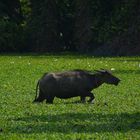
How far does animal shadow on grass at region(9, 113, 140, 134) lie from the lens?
11711mm

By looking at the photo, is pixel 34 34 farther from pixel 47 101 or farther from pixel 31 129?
pixel 31 129

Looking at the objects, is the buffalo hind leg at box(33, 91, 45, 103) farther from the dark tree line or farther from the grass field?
the dark tree line

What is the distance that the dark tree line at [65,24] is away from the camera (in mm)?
38719

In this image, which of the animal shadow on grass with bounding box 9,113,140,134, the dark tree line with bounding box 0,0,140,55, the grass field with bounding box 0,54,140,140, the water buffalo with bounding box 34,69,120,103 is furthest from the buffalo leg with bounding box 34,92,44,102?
the dark tree line with bounding box 0,0,140,55

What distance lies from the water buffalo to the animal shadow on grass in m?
2.19

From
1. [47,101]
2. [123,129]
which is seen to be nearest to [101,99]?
[47,101]

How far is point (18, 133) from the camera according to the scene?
11.3 meters

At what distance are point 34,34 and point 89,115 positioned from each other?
27940 mm

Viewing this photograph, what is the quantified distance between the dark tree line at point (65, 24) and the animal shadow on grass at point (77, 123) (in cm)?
2460

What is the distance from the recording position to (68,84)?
1605 cm

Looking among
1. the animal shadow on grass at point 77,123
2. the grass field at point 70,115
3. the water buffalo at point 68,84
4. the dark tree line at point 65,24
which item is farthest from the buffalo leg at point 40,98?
the dark tree line at point 65,24

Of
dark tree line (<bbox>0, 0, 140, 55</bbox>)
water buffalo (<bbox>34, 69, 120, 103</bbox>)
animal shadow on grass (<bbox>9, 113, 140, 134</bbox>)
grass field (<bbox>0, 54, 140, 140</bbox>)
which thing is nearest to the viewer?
grass field (<bbox>0, 54, 140, 140</bbox>)

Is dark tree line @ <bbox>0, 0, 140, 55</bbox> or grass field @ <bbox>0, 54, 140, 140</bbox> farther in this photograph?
dark tree line @ <bbox>0, 0, 140, 55</bbox>

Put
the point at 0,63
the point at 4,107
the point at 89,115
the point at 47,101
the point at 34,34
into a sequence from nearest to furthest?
the point at 89,115, the point at 4,107, the point at 47,101, the point at 0,63, the point at 34,34
